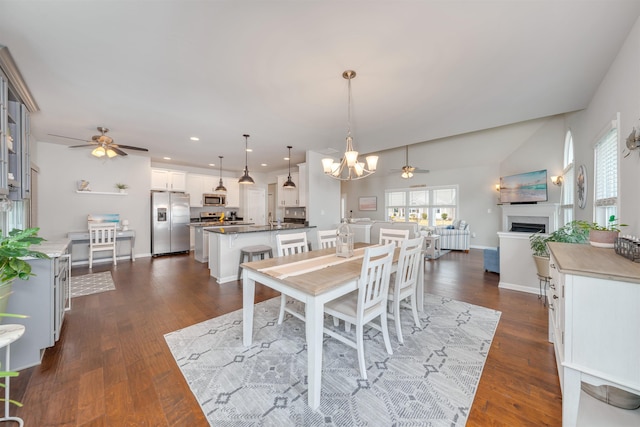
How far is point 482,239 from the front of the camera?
7043 millimetres

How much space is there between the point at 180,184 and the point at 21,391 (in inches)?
230

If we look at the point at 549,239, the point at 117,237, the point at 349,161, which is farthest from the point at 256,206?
the point at 549,239

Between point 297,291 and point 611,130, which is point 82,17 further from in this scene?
point 611,130

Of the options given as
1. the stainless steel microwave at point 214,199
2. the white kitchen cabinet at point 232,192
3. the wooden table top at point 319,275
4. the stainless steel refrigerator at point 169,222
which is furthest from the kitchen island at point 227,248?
the white kitchen cabinet at point 232,192

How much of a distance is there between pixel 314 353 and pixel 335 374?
451 mm

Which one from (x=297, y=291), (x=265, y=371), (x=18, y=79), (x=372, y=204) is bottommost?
(x=265, y=371)

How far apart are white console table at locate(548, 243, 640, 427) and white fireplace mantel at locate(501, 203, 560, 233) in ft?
17.5

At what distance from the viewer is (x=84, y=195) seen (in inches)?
200

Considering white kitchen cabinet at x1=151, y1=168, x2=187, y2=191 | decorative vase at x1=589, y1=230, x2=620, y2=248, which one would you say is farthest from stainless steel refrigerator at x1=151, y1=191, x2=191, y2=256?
decorative vase at x1=589, y1=230, x2=620, y2=248

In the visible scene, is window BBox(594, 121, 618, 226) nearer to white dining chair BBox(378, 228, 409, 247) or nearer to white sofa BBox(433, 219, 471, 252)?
white dining chair BBox(378, 228, 409, 247)

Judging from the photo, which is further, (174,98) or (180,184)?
(180,184)

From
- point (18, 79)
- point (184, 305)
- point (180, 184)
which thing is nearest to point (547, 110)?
point (184, 305)

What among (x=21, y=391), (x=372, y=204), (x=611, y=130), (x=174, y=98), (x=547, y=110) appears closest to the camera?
(x=21, y=391)

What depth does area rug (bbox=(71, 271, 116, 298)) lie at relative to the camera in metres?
3.35
